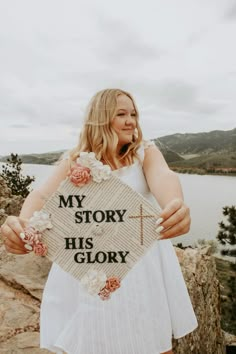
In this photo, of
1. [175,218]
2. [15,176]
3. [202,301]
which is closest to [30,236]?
[175,218]

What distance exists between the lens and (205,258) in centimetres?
488

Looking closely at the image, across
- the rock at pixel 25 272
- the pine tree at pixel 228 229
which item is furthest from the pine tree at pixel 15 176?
the rock at pixel 25 272

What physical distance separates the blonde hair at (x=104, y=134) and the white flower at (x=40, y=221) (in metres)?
0.40

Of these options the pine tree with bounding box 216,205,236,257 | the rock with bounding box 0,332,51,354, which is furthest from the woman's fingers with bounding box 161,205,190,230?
the pine tree with bounding box 216,205,236,257

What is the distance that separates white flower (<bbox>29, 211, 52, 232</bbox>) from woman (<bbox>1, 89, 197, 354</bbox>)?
0.28 ft

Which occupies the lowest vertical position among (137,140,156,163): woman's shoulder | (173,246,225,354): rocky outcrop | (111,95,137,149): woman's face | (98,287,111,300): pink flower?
(173,246,225,354): rocky outcrop

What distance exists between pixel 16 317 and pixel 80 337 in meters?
1.69

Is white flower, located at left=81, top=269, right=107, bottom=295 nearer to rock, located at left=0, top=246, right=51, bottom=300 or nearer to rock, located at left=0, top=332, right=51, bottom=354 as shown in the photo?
rock, located at left=0, top=332, right=51, bottom=354

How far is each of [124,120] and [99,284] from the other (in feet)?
3.01

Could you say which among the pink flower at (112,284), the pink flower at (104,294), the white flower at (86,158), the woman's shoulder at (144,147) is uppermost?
the woman's shoulder at (144,147)

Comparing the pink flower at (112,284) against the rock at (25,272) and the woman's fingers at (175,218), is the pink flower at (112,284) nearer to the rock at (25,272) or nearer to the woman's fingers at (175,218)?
the woman's fingers at (175,218)

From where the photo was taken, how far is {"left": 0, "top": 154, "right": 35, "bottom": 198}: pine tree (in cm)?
2456

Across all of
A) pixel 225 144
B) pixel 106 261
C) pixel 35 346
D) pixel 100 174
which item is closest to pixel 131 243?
pixel 106 261

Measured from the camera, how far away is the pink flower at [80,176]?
6.46 ft
